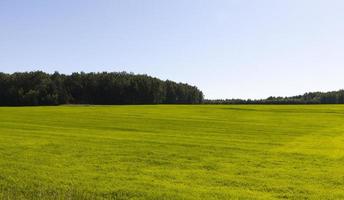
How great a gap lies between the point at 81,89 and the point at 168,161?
112106 millimetres

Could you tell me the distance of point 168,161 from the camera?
70.8 feet

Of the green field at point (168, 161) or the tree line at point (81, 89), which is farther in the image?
the tree line at point (81, 89)

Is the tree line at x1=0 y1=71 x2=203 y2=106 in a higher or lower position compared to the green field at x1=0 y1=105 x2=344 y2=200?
higher

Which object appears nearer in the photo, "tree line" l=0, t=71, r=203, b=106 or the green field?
the green field

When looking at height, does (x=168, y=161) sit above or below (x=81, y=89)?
below

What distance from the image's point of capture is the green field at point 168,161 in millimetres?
15977

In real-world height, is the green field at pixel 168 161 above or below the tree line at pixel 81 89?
below

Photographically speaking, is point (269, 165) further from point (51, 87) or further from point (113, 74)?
point (113, 74)

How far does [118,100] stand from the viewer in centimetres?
13838

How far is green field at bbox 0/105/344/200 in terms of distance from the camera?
16.0 m

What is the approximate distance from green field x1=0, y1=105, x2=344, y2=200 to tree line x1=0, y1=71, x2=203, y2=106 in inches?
3098

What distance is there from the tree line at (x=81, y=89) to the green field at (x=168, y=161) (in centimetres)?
7870

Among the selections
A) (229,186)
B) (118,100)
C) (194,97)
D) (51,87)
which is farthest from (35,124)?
(194,97)

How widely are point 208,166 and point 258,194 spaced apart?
507 cm
